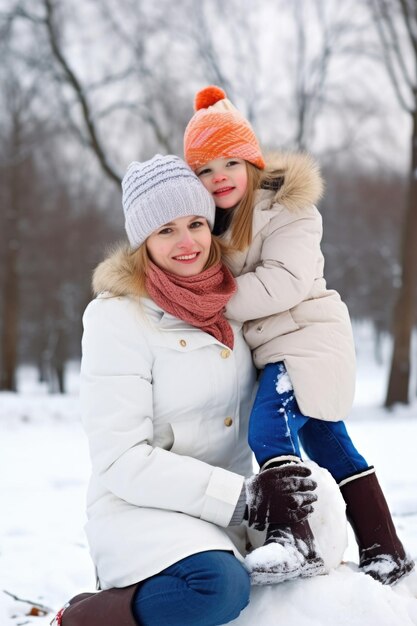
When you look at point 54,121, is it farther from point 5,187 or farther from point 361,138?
point 361,138

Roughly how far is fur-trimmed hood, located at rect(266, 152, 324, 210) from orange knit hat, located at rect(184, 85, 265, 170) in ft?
0.36

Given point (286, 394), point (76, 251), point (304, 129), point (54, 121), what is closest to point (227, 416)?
point (286, 394)

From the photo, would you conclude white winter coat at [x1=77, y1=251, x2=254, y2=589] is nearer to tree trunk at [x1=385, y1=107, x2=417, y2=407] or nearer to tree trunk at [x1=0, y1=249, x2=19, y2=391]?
tree trunk at [x1=385, y1=107, x2=417, y2=407]

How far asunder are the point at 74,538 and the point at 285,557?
2192 mm

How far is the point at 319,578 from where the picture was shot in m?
2.08

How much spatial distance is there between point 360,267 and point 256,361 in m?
26.5

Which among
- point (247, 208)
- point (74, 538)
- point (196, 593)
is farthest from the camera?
point (74, 538)

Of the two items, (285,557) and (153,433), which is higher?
(153,433)

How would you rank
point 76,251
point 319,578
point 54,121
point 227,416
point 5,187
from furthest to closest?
point 76,251, point 5,187, point 54,121, point 227,416, point 319,578

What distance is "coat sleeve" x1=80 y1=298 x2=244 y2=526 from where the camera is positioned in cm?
207

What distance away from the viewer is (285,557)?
1.96 m

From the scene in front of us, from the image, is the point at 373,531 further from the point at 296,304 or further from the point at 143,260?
the point at 143,260

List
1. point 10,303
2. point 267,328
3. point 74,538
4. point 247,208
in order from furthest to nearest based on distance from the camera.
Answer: point 10,303 < point 74,538 < point 247,208 < point 267,328

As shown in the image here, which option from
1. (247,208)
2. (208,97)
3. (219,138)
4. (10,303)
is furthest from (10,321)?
(247,208)
